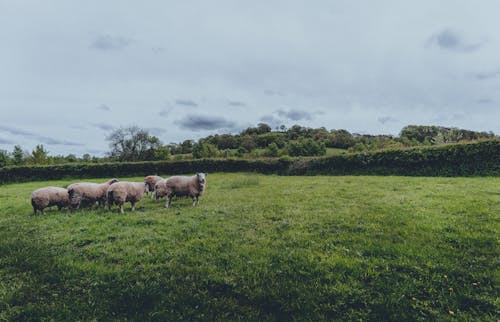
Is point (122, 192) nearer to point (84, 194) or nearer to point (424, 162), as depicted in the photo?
point (84, 194)

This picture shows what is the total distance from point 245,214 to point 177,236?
10.3 ft

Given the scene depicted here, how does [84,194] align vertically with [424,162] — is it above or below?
below

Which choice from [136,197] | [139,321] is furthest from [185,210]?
[139,321]

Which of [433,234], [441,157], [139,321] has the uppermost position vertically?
[441,157]

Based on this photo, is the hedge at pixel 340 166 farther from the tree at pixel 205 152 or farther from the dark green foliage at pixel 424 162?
the tree at pixel 205 152

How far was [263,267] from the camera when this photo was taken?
5238mm

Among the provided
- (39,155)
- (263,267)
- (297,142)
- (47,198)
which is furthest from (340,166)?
(39,155)

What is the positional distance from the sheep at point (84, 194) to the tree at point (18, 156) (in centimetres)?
8220

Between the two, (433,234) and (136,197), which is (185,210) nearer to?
(136,197)

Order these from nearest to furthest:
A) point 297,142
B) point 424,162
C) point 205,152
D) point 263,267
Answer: point 263,267 → point 424,162 → point 205,152 → point 297,142

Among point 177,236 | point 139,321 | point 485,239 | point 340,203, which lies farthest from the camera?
point 340,203

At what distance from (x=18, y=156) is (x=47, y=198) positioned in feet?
281

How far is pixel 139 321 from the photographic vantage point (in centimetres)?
388

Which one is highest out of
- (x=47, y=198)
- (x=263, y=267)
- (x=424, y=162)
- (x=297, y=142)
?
(x=297, y=142)
